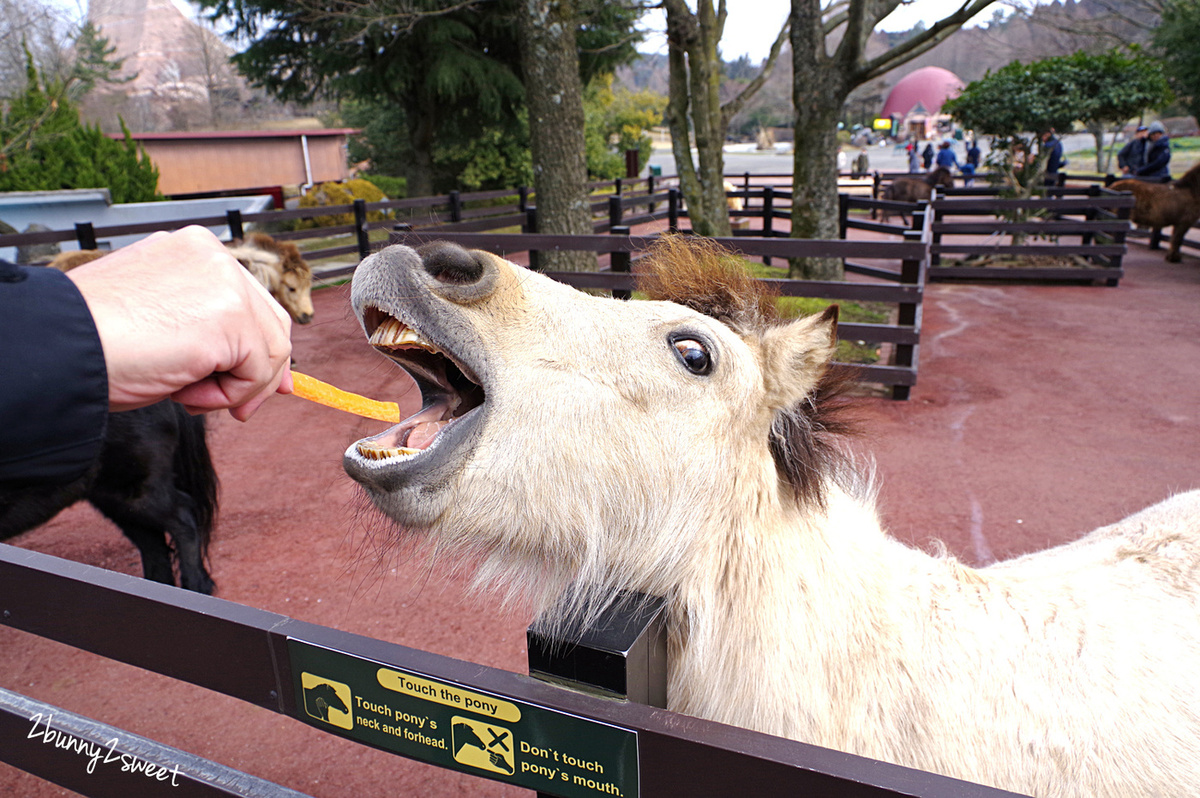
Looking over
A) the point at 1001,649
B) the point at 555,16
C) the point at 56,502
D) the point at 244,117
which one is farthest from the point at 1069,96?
the point at 244,117

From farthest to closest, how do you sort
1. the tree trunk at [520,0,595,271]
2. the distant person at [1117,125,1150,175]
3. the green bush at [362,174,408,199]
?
the green bush at [362,174,408,199], the distant person at [1117,125,1150,175], the tree trunk at [520,0,595,271]

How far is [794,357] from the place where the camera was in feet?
5.16

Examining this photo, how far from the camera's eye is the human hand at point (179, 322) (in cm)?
98

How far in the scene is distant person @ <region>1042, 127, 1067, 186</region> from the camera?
12637mm

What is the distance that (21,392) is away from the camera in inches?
33.5

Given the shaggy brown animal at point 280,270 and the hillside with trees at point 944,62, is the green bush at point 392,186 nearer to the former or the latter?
Answer: the shaggy brown animal at point 280,270

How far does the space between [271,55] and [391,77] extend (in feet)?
10.3

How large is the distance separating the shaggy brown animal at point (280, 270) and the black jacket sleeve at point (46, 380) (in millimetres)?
7688

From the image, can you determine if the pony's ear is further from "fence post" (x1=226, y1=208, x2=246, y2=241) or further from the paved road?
the paved road

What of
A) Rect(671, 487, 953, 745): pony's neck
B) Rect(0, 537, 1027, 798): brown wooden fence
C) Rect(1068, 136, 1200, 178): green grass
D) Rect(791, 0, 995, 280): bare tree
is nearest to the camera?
Rect(0, 537, 1027, 798): brown wooden fence

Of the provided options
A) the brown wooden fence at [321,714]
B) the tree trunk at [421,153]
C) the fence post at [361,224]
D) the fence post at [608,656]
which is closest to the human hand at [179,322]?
the brown wooden fence at [321,714]

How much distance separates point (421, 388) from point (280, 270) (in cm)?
776

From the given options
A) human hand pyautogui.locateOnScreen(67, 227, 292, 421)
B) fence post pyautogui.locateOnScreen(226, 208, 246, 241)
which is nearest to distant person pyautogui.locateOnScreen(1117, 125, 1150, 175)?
fence post pyautogui.locateOnScreen(226, 208, 246, 241)

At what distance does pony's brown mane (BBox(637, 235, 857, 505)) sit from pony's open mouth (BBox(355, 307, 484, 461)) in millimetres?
600
